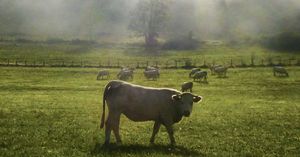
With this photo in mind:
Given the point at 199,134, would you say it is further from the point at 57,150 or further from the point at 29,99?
the point at 29,99

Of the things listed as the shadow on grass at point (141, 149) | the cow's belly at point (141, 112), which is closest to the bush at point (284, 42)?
the cow's belly at point (141, 112)

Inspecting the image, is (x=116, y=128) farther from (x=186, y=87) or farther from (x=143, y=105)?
(x=186, y=87)

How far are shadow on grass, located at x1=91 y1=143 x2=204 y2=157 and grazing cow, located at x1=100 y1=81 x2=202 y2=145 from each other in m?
0.61

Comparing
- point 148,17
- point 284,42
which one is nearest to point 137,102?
point 148,17

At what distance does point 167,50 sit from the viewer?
132250 mm

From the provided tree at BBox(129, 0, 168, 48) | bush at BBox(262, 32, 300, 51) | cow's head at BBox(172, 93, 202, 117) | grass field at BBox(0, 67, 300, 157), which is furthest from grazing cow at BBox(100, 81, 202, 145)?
bush at BBox(262, 32, 300, 51)

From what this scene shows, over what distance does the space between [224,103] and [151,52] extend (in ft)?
292

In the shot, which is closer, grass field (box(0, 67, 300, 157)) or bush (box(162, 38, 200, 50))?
grass field (box(0, 67, 300, 157))

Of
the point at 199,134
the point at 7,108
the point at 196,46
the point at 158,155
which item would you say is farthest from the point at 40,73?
the point at 196,46

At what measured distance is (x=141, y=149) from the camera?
53.2ft

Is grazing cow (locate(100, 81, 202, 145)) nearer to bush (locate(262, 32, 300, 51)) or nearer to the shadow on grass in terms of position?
the shadow on grass

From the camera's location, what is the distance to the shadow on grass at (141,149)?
15.6 metres

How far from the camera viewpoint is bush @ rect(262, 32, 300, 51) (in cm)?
13198

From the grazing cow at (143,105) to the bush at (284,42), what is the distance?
396ft
